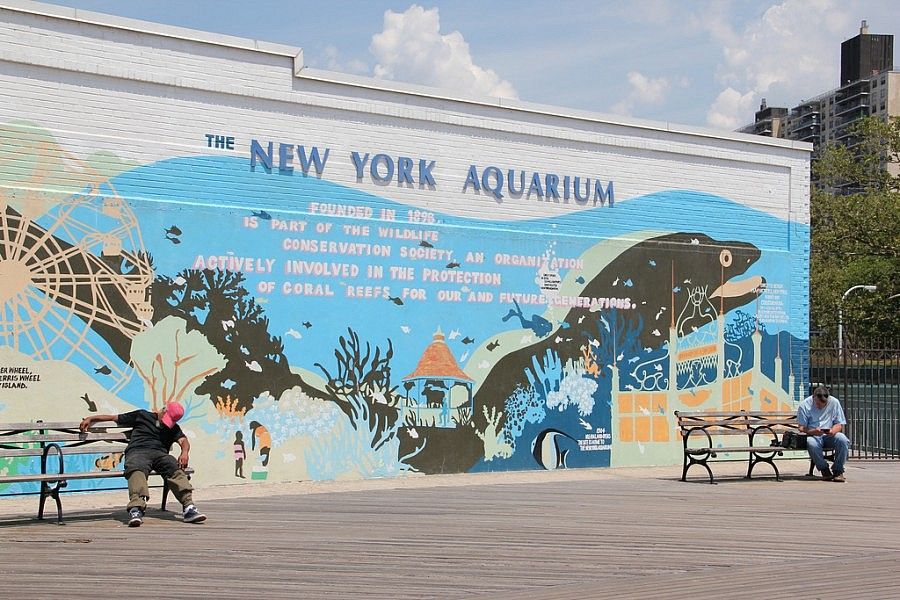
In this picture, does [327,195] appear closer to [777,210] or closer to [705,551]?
[705,551]

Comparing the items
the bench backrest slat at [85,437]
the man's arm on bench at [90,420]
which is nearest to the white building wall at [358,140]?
the bench backrest slat at [85,437]

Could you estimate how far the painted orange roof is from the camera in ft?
49.9

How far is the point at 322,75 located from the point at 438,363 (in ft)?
14.0

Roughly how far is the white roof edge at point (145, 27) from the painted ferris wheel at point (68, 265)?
5.04ft

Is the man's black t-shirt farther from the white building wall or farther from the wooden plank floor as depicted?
the white building wall

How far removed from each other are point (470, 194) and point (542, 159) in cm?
146

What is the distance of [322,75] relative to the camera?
574 inches

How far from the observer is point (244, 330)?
13781 millimetres

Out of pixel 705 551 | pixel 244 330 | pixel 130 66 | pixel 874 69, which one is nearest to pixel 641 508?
pixel 705 551

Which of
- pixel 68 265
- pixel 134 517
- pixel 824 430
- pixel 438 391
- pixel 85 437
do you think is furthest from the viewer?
pixel 824 430

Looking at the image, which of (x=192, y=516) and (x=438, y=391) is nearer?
(x=192, y=516)

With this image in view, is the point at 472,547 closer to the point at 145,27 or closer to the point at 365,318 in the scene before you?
the point at 365,318

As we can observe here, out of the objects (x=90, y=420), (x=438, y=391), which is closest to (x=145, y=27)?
(x=90, y=420)

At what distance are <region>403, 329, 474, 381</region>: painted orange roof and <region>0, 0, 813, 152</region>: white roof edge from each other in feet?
11.4
